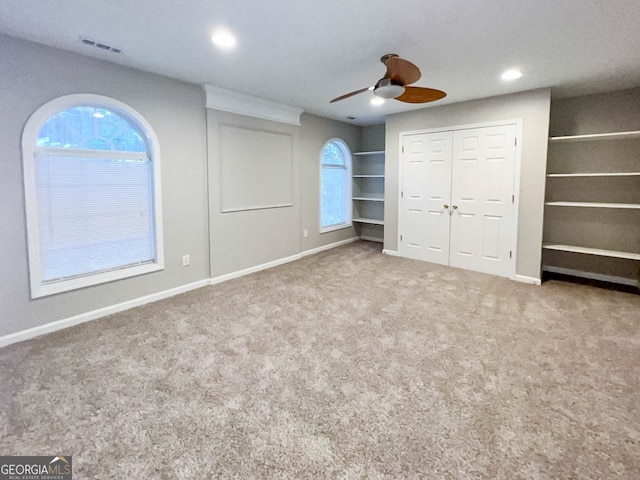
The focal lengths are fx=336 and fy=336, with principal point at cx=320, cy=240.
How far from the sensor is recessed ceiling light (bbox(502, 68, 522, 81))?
3.41 meters

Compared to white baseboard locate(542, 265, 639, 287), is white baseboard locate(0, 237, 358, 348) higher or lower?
lower

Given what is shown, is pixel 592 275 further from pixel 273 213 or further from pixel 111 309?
pixel 111 309

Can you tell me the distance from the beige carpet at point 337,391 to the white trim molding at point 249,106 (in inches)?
94.5

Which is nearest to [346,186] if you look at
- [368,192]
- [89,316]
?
[368,192]

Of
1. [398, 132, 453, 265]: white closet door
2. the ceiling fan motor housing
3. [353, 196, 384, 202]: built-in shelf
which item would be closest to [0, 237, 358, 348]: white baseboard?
[398, 132, 453, 265]: white closet door

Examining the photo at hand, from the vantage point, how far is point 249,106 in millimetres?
4453

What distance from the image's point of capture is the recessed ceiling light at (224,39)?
2590 millimetres

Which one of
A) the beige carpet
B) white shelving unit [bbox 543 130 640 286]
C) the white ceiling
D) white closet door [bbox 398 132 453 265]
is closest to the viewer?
→ the beige carpet

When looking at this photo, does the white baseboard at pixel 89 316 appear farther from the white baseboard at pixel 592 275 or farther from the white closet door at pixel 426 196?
the white baseboard at pixel 592 275

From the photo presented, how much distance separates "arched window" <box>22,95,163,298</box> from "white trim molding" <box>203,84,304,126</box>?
913 mm

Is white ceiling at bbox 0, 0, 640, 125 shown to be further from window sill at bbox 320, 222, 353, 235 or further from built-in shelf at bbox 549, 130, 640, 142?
window sill at bbox 320, 222, 353, 235

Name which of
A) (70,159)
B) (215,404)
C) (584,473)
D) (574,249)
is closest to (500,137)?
(574,249)

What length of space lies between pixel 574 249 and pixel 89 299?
5.39 metres

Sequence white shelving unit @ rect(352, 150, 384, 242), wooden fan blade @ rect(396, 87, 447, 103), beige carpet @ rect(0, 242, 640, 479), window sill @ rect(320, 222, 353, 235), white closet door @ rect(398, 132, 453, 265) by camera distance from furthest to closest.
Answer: white shelving unit @ rect(352, 150, 384, 242) < window sill @ rect(320, 222, 353, 235) < white closet door @ rect(398, 132, 453, 265) < wooden fan blade @ rect(396, 87, 447, 103) < beige carpet @ rect(0, 242, 640, 479)
